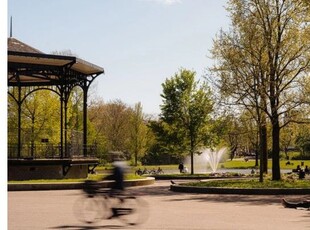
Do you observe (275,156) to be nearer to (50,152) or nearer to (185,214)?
(50,152)

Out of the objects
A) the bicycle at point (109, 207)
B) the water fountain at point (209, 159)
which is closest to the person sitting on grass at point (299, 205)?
the bicycle at point (109, 207)

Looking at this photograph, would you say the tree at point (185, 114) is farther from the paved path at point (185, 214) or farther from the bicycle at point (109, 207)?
the bicycle at point (109, 207)

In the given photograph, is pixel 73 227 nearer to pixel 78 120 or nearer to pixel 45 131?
pixel 45 131

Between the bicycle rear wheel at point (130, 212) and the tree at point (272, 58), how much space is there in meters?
16.1

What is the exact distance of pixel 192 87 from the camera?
4825 centimetres

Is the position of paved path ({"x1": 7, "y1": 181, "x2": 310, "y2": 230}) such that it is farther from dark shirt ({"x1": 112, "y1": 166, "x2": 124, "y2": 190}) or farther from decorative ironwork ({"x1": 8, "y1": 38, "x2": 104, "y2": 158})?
decorative ironwork ({"x1": 8, "y1": 38, "x2": 104, "y2": 158})

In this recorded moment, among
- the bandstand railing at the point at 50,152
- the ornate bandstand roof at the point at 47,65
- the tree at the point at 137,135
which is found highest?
the ornate bandstand roof at the point at 47,65

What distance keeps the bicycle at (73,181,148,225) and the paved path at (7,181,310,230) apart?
0.26 meters

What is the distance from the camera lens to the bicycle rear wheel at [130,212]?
44.2ft

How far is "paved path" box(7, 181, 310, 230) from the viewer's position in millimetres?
12836

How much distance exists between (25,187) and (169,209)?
11285mm

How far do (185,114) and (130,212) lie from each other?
33971 mm

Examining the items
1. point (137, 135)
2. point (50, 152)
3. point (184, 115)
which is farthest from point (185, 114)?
point (137, 135)

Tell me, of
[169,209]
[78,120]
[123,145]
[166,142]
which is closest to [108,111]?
[123,145]
